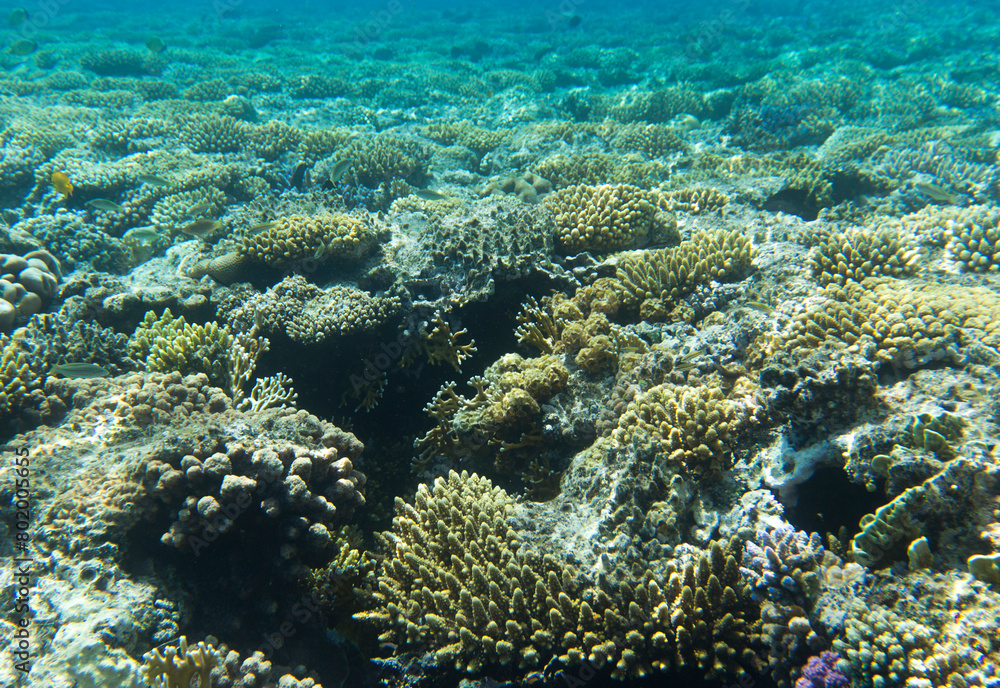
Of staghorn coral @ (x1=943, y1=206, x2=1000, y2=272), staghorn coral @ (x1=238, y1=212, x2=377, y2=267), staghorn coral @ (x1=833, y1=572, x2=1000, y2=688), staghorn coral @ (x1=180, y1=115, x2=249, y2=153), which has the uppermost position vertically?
staghorn coral @ (x1=180, y1=115, x2=249, y2=153)

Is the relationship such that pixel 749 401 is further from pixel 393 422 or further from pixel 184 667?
pixel 184 667

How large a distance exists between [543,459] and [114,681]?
3.42 metres

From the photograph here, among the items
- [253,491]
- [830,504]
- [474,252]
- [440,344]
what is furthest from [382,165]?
[830,504]

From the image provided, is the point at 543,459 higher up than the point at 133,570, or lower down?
higher up

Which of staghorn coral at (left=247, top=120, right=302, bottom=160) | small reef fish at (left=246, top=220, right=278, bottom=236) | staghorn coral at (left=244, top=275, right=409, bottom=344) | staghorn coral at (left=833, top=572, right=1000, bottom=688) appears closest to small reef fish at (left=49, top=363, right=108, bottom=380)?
staghorn coral at (left=244, top=275, right=409, bottom=344)

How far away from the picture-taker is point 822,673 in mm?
2430

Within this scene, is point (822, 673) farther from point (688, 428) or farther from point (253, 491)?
point (253, 491)

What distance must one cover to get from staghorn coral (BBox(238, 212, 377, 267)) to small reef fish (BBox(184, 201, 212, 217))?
3434mm

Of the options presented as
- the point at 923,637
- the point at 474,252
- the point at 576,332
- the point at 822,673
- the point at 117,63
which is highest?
the point at 117,63

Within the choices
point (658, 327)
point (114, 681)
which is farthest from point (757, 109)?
point (114, 681)

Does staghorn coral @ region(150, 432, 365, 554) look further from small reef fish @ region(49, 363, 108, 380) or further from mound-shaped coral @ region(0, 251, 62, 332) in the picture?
mound-shaped coral @ region(0, 251, 62, 332)

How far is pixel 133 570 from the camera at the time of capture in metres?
3.31

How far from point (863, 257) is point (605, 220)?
125 inches

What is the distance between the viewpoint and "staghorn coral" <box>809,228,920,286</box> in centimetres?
529
